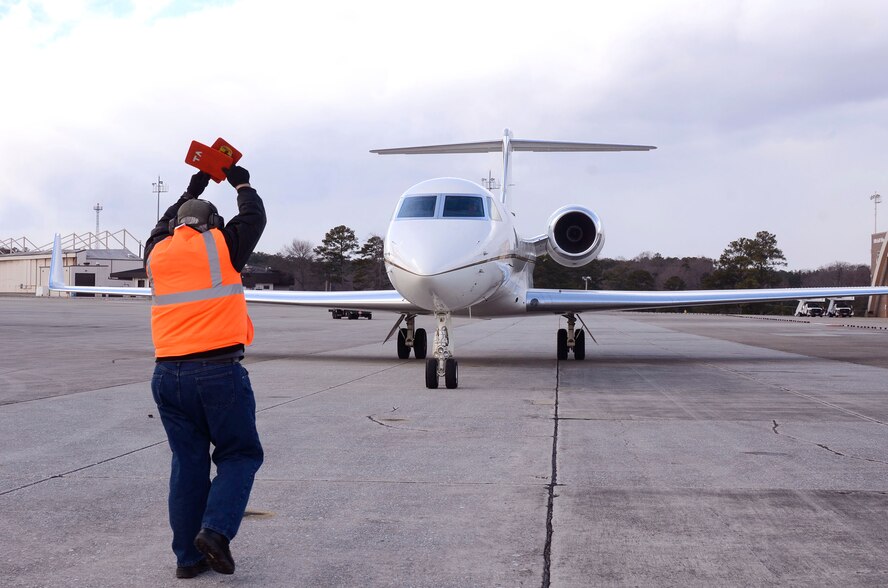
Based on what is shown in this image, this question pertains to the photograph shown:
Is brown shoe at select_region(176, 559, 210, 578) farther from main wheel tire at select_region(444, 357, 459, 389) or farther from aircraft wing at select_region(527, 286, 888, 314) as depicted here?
aircraft wing at select_region(527, 286, 888, 314)

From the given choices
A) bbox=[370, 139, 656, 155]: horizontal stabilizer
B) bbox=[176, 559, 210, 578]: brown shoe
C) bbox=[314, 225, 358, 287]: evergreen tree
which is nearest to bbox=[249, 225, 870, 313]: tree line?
bbox=[314, 225, 358, 287]: evergreen tree

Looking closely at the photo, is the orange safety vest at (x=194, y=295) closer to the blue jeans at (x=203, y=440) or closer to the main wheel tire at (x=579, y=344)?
the blue jeans at (x=203, y=440)

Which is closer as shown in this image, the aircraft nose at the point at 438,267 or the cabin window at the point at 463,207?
the aircraft nose at the point at 438,267

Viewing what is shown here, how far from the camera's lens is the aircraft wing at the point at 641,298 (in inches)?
683

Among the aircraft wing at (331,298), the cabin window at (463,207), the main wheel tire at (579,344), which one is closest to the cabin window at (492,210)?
the cabin window at (463,207)

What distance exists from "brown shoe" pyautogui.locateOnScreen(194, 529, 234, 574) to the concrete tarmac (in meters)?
0.14

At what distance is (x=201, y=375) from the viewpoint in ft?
14.0

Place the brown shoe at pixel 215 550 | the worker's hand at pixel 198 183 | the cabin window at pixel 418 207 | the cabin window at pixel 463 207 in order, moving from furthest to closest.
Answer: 1. the cabin window at pixel 463 207
2. the cabin window at pixel 418 207
3. the worker's hand at pixel 198 183
4. the brown shoe at pixel 215 550

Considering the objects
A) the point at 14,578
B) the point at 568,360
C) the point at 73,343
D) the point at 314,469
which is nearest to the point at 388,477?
the point at 314,469

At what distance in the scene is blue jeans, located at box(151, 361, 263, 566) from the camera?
13.9 feet

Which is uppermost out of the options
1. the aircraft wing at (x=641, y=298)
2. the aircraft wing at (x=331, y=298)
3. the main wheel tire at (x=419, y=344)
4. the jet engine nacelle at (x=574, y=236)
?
the jet engine nacelle at (x=574, y=236)

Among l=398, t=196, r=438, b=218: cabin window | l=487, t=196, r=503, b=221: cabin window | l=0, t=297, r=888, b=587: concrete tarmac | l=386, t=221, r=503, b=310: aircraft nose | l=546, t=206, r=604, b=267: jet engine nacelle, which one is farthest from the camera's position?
l=546, t=206, r=604, b=267: jet engine nacelle

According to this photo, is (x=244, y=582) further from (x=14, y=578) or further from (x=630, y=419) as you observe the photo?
(x=630, y=419)

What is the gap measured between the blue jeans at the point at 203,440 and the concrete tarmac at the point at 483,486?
0.90 feet
